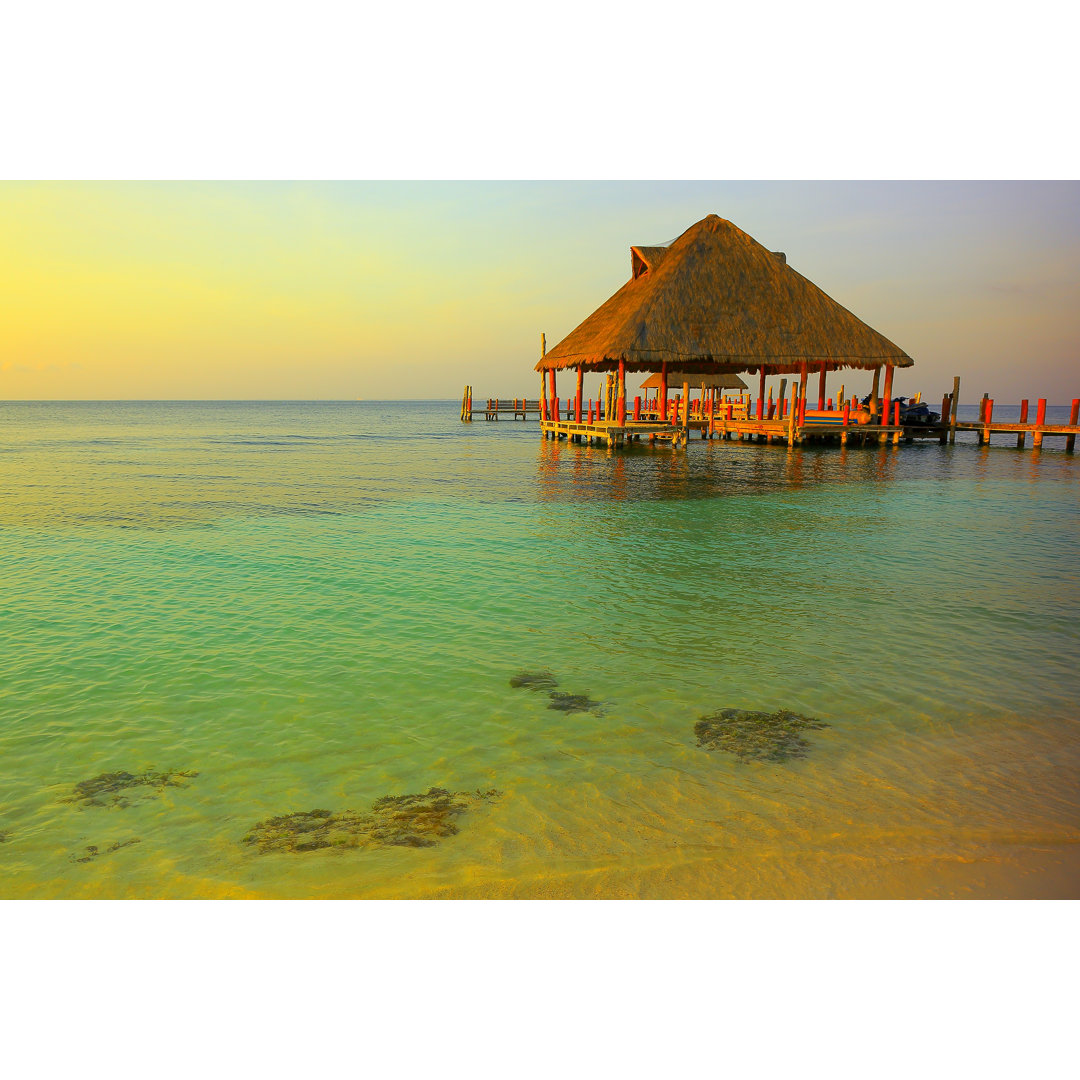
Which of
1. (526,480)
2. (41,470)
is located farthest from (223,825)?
(41,470)

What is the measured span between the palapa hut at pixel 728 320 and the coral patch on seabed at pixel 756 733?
20334 mm

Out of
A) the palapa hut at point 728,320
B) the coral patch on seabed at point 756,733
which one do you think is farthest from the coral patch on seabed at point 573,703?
the palapa hut at point 728,320

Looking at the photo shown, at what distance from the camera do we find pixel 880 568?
9.60 m

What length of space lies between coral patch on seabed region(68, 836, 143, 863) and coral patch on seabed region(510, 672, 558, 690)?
2.68 metres

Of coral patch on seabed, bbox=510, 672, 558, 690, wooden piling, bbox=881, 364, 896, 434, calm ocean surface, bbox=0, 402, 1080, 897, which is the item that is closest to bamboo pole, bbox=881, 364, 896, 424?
wooden piling, bbox=881, 364, 896, 434

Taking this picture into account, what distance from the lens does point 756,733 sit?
15.8 feet

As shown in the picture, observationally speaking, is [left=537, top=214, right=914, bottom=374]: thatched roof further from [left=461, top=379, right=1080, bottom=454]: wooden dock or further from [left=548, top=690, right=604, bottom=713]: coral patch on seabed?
[left=548, top=690, right=604, bottom=713]: coral patch on seabed

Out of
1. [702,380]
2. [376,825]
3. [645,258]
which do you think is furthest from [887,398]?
[376,825]

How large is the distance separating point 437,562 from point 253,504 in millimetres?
7397

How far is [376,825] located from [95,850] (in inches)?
51.1

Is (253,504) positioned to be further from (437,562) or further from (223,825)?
(223,825)

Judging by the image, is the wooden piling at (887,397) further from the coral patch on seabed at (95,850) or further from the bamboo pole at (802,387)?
the coral patch on seabed at (95,850)

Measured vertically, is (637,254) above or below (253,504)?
above

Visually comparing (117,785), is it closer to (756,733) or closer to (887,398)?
(756,733)
